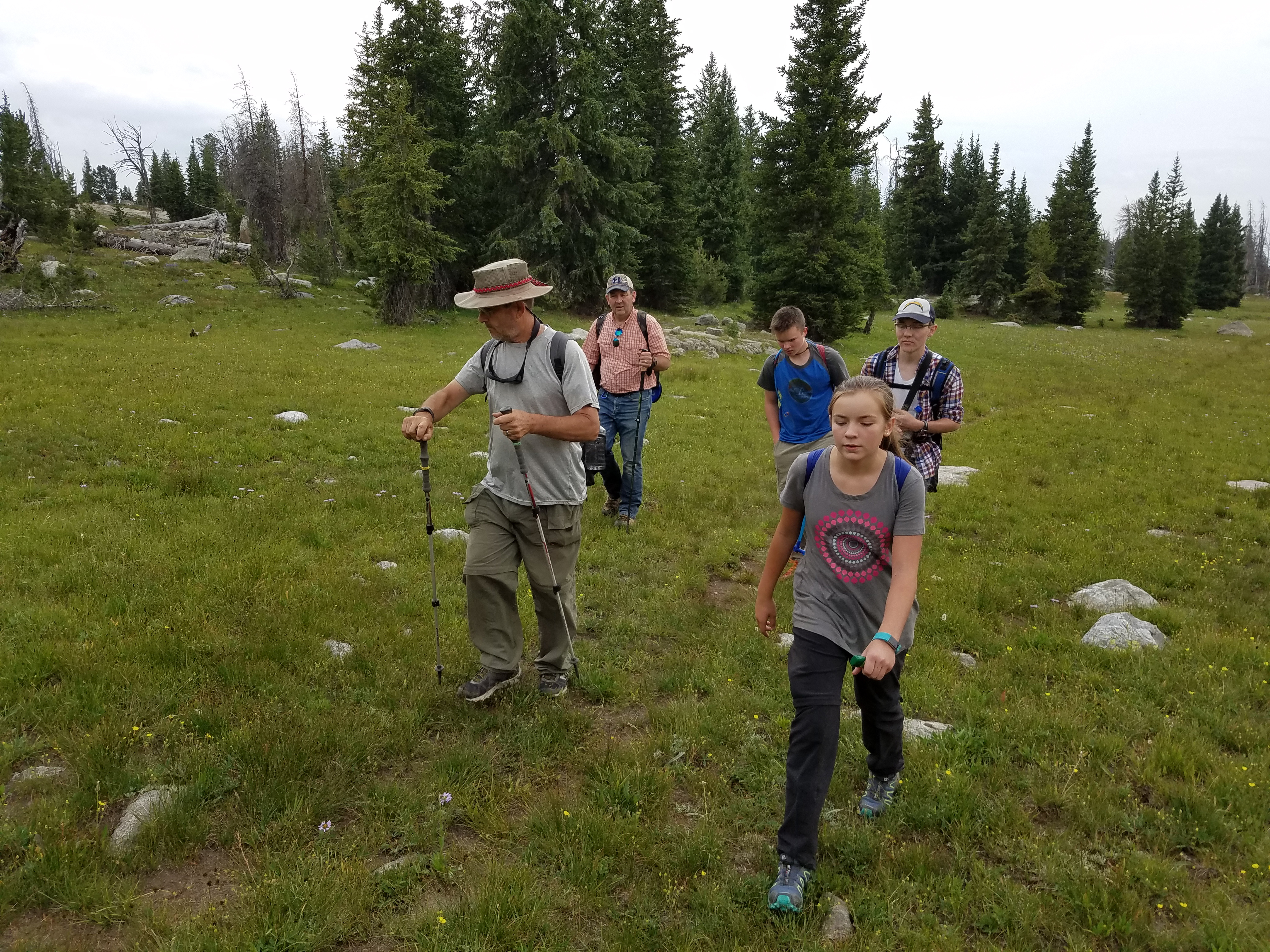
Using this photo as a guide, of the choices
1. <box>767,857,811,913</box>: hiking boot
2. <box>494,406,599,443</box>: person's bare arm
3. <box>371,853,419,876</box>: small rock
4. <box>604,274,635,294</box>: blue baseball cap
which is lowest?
<box>371,853,419,876</box>: small rock

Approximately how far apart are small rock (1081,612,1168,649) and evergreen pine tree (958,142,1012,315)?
174 feet

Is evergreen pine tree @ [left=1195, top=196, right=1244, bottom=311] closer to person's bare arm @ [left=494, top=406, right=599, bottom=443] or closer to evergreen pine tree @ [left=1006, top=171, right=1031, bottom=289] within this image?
evergreen pine tree @ [left=1006, top=171, right=1031, bottom=289]

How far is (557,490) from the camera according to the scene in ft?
16.1

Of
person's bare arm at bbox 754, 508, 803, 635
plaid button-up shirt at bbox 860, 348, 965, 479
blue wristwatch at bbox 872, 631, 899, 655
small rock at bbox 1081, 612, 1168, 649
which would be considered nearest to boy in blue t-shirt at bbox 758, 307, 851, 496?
plaid button-up shirt at bbox 860, 348, 965, 479

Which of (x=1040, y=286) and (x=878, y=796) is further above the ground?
(x=1040, y=286)

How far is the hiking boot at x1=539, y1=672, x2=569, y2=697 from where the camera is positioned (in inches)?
205

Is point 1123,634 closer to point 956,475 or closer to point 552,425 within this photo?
point 552,425

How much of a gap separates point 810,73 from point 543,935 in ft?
109

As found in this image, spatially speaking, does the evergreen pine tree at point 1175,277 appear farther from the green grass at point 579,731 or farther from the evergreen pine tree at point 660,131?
the green grass at point 579,731

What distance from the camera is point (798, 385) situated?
709cm

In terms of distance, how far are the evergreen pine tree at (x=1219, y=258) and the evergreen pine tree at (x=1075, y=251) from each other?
19607 mm

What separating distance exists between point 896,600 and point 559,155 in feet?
Result: 98.8

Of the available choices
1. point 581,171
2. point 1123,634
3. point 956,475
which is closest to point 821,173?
point 581,171

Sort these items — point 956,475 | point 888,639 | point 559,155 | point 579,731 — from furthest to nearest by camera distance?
point 559,155 < point 956,475 < point 579,731 < point 888,639
